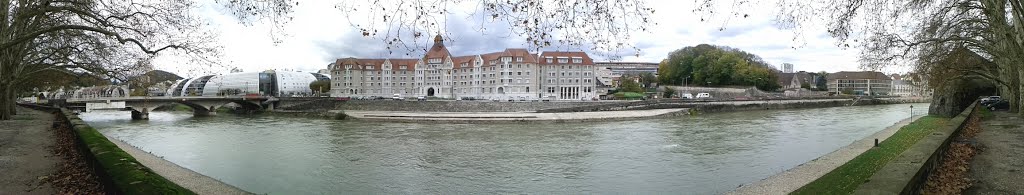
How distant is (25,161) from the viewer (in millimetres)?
10711

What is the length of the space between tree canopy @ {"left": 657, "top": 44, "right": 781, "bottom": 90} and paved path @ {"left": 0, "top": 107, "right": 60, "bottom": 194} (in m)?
90.2

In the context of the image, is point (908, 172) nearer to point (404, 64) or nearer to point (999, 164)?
point (999, 164)

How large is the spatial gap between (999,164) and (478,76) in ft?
239

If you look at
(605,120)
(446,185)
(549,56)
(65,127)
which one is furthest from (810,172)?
(549,56)

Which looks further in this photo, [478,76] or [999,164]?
[478,76]

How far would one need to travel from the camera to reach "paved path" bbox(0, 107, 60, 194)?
8.47m

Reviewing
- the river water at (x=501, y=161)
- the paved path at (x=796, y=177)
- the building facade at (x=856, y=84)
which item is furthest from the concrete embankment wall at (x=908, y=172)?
the building facade at (x=856, y=84)

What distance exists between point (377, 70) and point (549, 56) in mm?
29594

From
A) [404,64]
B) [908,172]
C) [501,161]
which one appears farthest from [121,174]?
[404,64]

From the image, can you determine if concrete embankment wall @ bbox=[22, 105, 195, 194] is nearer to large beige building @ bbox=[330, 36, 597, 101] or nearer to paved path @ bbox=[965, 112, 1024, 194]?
paved path @ bbox=[965, 112, 1024, 194]

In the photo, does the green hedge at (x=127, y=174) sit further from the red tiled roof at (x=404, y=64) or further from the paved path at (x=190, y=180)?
the red tiled roof at (x=404, y=64)

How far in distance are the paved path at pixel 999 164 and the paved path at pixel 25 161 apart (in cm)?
1337

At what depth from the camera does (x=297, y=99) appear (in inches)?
2714

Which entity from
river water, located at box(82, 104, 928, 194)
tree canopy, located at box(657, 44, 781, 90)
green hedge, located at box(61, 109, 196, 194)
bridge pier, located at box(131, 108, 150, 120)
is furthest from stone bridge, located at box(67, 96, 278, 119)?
tree canopy, located at box(657, 44, 781, 90)
